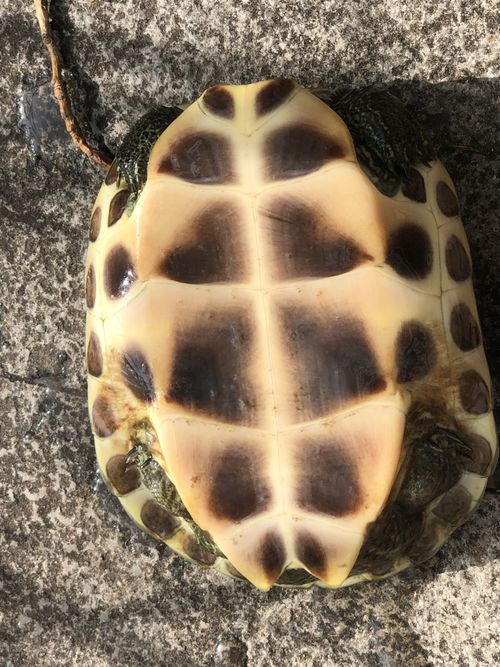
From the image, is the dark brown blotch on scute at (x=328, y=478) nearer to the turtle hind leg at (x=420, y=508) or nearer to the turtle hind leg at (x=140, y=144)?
the turtle hind leg at (x=420, y=508)

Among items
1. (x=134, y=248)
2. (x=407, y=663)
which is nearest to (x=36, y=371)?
(x=134, y=248)

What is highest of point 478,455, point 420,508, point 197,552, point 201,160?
point 201,160

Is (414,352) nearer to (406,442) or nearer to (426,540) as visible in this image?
(406,442)

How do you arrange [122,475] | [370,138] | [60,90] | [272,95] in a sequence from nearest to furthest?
1. [272,95]
2. [370,138]
3. [122,475]
4. [60,90]

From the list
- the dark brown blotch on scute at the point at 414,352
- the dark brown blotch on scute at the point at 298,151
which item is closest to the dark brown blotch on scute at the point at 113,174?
the dark brown blotch on scute at the point at 298,151

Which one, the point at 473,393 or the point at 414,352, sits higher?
the point at 414,352

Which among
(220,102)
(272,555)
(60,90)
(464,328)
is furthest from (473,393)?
(60,90)

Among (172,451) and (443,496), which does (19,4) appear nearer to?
(172,451)
